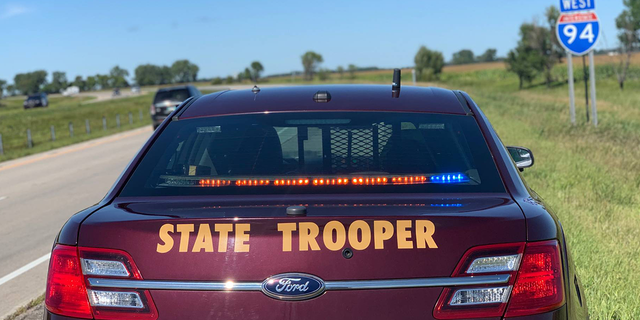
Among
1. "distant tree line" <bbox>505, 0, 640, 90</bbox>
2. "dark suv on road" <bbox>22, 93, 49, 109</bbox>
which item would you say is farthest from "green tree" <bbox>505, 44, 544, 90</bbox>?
"dark suv on road" <bbox>22, 93, 49, 109</bbox>

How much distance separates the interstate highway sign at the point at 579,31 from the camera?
1491 centimetres

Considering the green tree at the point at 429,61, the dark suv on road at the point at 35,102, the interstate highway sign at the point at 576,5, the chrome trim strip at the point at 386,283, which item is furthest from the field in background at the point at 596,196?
the green tree at the point at 429,61

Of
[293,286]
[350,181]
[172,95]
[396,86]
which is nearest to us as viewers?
[293,286]

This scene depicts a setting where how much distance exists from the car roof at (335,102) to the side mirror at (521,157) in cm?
61

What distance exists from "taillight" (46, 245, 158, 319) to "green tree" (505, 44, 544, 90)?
83.3 metres

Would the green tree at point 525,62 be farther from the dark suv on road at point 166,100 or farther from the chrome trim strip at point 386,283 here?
the chrome trim strip at point 386,283

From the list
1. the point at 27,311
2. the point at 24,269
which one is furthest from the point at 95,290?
the point at 24,269

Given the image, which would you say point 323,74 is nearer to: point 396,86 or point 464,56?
point 464,56

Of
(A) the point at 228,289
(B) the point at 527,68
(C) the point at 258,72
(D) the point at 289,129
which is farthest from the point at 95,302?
(C) the point at 258,72

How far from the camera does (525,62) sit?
8350 centimetres

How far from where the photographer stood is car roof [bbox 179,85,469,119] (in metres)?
3.42

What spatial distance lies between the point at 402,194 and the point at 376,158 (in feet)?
1.96

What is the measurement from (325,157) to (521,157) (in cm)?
148

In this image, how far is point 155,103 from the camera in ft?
91.4
